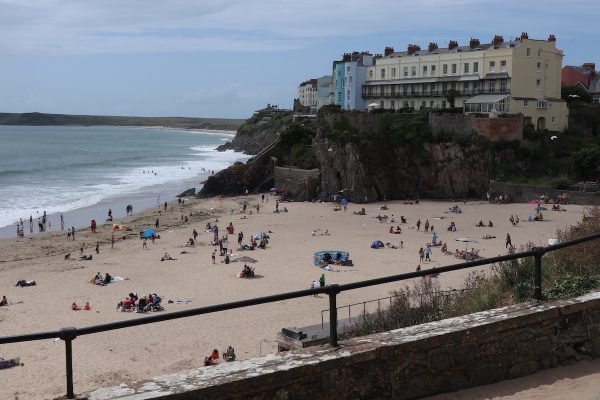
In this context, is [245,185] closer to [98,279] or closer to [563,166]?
[563,166]

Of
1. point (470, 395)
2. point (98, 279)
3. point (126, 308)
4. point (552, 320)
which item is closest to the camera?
point (470, 395)

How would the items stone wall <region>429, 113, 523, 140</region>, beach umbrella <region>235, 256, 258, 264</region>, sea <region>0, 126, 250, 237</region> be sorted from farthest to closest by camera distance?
stone wall <region>429, 113, 523, 140</region> < sea <region>0, 126, 250, 237</region> < beach umbrella <region>235, 256, 258, 264</region>

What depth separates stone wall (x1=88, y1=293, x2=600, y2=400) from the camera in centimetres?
371

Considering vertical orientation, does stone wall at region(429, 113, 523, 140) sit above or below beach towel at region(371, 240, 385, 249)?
above

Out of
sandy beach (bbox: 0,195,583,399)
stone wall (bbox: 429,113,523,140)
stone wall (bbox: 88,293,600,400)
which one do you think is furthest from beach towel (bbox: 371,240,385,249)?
stone wall (bbox: 88,293,600,400)

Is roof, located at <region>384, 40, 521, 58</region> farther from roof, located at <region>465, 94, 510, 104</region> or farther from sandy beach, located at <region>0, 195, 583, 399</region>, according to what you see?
sandy beach, located at <region>0, 195, 583, 399</region>

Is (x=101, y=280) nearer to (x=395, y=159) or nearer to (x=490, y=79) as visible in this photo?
(x=395, y=159)

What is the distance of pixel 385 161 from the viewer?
156ft

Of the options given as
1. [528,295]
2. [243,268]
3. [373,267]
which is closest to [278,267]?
[243,268]

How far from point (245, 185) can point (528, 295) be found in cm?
4976

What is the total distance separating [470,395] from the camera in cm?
442

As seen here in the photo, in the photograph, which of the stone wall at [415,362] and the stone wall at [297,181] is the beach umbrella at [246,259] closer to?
the stone wall at [297,181]

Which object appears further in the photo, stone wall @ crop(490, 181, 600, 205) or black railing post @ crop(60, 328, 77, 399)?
stone wall @ crop(490, 181, 600, 205)

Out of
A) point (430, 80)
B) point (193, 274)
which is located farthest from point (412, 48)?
point (193, 274)
